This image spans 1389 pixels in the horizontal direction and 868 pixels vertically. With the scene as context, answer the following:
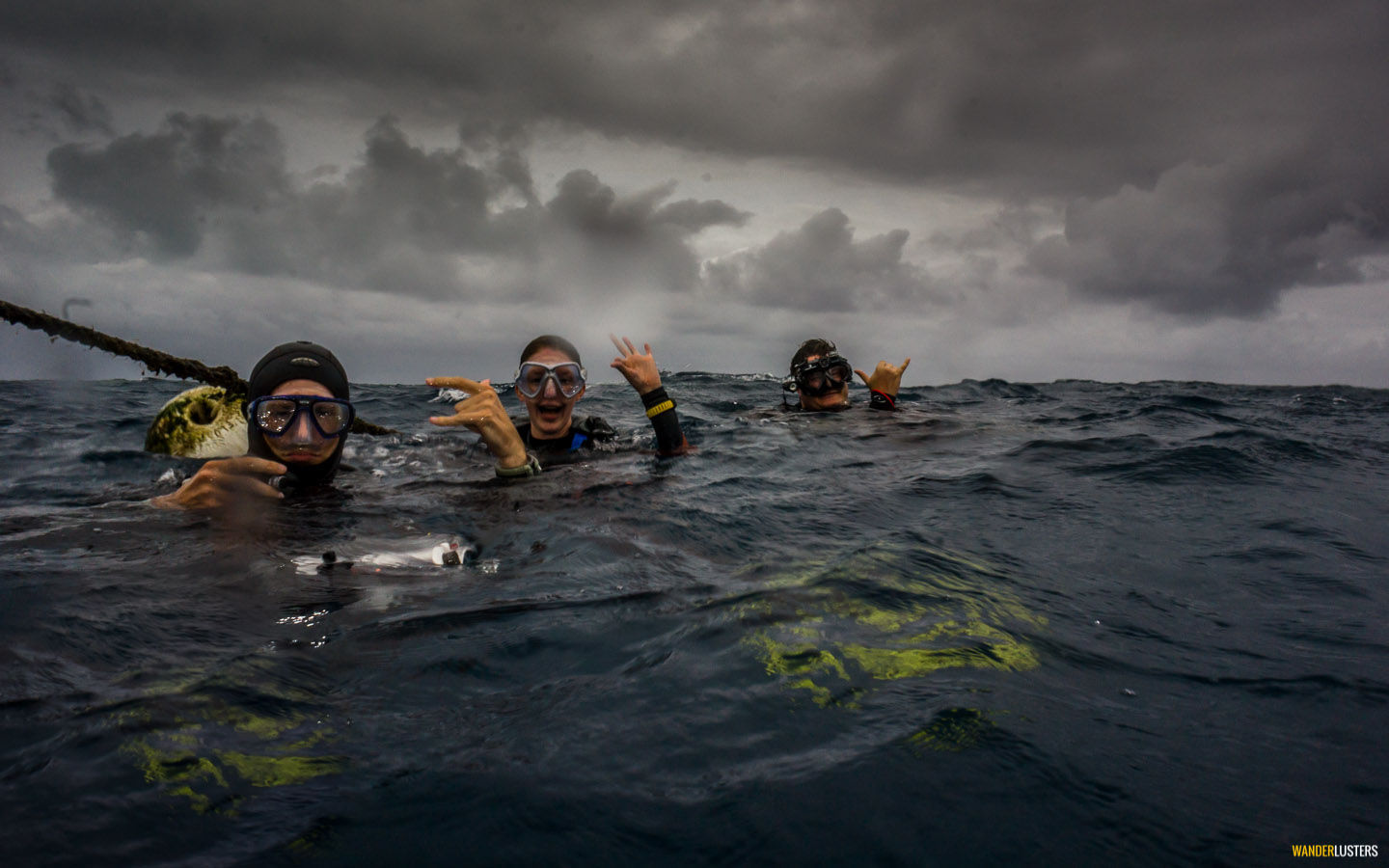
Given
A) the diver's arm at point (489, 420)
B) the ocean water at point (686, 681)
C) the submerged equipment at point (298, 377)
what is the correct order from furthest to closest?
the diver's arm at point (489, 420) → the submerged equipment at point (298, 377) → the ocean water at point (686, 681)

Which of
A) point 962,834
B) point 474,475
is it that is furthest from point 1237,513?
point 474,475

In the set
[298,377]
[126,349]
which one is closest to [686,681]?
[298,377]

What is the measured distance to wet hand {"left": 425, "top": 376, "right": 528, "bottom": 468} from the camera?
5.14 metres

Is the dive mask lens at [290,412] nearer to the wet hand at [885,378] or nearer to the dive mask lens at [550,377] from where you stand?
the dive mask lens at [550,377]

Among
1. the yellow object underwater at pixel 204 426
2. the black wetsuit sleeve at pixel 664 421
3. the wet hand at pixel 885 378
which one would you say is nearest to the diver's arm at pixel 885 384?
the wet hand at pixel 885 378

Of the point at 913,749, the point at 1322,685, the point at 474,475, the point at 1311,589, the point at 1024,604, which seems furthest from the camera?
the point at 474,475

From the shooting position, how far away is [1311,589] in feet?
13.1

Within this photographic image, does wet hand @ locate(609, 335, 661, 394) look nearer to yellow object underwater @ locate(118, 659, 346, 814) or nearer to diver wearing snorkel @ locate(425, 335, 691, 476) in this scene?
diver wearing snorkel @ locate(425, 335, 691, 476)

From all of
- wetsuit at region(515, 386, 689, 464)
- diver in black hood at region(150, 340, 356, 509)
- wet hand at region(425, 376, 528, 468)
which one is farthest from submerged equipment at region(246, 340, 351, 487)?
wetsuit at region(515, 386, 689, 464)

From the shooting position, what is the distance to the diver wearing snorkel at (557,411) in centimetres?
565

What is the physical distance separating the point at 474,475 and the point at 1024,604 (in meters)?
4.49

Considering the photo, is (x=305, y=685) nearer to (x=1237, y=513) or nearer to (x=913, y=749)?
(x=913, y=749)

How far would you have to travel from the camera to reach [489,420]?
A: 5.27 meters

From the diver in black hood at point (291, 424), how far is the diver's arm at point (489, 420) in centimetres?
77
